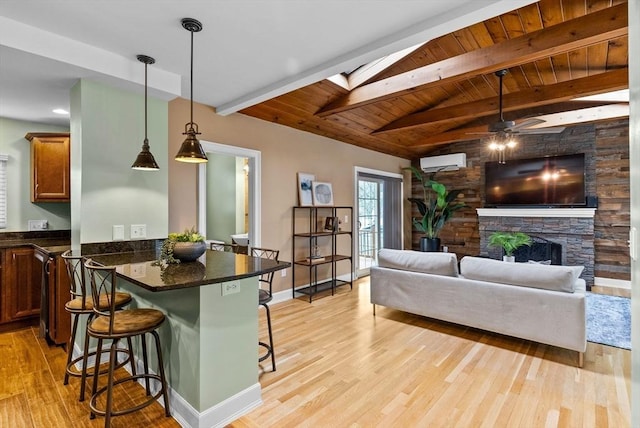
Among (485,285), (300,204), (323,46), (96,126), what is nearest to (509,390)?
(485,285)

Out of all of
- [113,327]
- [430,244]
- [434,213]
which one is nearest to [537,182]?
[434,213]

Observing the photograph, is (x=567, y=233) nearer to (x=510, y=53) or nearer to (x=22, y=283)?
(x=510, y=53)

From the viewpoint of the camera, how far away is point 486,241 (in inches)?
250

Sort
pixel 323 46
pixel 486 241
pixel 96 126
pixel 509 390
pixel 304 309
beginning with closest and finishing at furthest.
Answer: pixel 509 390 → pixel 323 46 → pixel 96 126 → pixel 304 309 → pixel 486 241

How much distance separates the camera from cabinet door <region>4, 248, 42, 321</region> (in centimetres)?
330

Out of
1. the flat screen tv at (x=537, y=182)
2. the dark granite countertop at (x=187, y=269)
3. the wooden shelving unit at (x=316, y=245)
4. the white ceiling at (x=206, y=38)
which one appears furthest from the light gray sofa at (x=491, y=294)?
the flat screen tv at (x=537, y=182)

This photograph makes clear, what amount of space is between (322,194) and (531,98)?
9.77 feet

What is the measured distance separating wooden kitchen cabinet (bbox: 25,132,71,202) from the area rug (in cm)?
568

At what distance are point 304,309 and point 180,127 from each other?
2541mm

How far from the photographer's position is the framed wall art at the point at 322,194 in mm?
4930

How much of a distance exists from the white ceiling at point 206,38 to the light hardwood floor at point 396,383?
7.55ft

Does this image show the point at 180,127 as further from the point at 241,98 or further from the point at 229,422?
the point at 229,422

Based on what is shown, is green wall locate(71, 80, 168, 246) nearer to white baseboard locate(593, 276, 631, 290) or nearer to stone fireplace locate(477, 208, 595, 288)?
stone fireplace locate(477, 208, 595, 288)

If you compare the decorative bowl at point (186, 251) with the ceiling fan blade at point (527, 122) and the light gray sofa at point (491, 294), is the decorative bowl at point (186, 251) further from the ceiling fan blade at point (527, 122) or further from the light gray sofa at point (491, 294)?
the ceiling fan blade at point (527, 122)
